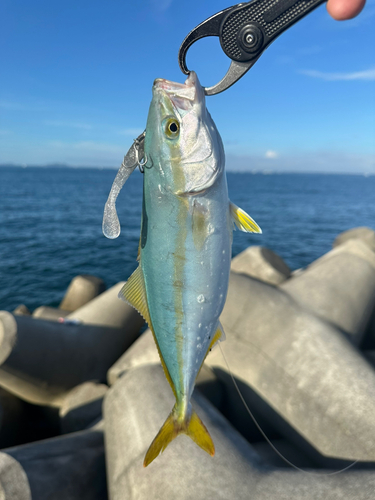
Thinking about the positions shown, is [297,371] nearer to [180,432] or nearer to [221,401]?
[221,401]

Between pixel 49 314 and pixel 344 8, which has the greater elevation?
pixel 344 8

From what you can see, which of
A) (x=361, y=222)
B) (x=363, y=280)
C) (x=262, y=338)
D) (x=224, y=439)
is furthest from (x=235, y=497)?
(x=361, y=222)

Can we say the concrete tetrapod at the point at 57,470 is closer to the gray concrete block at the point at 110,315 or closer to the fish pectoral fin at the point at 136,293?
the fish pectoral fin at the point at 136,293

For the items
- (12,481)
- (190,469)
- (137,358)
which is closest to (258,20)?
(190,469)

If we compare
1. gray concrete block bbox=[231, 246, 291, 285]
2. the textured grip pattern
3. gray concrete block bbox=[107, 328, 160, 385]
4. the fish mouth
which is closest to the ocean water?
gray concrete block bbox=[107, 328, 160, 385]

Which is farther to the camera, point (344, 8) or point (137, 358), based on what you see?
point (137, 358)

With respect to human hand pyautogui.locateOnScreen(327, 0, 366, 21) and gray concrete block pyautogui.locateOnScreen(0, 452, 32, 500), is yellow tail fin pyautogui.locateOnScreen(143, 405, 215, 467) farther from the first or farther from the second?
human hand pyautogui.locateOnScreen(327, 0, 366, 21)

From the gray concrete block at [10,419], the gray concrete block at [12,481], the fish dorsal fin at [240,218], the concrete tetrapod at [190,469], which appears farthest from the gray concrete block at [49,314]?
the fish dorsal fin at [240,218]
